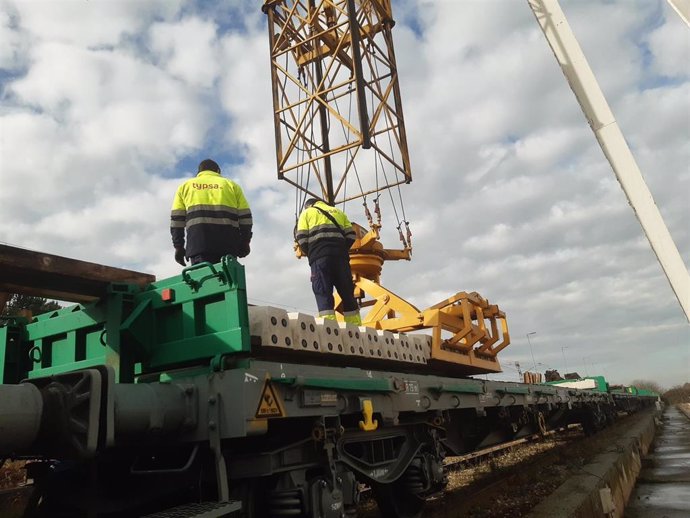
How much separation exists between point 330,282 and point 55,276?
317 cm

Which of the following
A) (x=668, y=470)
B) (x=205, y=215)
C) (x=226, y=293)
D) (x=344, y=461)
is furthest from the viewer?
(x=668, y=470)

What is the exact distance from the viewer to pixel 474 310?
7.42 meters

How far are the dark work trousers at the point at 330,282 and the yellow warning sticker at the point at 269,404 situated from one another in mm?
2852

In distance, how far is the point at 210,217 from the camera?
464 cm

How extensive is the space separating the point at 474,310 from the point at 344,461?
3.99 m

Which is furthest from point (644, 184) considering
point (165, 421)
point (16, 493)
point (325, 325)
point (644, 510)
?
point (16, 493)

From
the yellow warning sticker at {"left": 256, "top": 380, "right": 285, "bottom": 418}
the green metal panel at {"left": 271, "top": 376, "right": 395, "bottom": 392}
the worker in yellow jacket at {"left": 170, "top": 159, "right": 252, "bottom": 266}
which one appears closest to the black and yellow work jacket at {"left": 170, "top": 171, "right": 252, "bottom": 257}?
the worker in yellow jacket at {"left": 170, "top": 159, "right": 252, "bottom": 266}

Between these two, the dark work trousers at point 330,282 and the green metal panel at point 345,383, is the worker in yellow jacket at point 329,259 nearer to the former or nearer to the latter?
the dark work trousers at point 330,282

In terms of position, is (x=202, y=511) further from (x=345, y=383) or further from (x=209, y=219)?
(x=209, y=219)

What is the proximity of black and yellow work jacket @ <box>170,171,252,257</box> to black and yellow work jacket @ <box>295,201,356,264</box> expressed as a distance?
1278mm

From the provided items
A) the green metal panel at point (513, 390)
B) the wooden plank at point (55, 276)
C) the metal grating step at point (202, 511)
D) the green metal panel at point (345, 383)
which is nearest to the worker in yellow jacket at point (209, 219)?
the wooden plank at point (55, 276)

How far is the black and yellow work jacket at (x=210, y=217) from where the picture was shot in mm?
4609

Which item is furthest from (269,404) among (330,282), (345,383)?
Answer: (330,282)

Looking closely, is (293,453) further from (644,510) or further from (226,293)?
(644,510)
